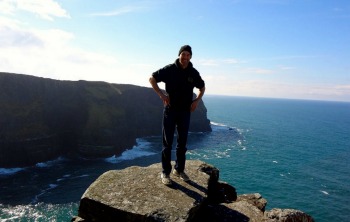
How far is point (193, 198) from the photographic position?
7559mm

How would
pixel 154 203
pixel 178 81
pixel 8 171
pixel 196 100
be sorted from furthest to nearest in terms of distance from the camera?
pixel 8 171
pixel 196 100
pixel 178 81
pixel 154 203

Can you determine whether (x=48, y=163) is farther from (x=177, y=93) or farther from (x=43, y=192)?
(x=177, y=93)

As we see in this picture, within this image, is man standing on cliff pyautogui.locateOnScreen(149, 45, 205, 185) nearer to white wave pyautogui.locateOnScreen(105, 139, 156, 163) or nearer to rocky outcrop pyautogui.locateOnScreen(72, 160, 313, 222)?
rocky outcrop pyautogui.locateOnScreen(72, 160, 313, 222)

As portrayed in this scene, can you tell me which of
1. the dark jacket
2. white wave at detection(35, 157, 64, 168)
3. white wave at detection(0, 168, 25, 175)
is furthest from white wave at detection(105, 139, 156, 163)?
the dark jacket

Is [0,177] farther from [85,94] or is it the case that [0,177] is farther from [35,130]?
[85,94]

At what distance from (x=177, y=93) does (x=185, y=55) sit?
1.15m

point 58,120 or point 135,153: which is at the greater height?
point 58,120

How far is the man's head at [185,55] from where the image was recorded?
8172 mm

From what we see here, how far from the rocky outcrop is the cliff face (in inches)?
2229

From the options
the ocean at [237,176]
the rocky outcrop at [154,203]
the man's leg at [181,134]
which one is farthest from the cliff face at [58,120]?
the man's leg at [181,134]

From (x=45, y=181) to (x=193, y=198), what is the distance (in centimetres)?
4766

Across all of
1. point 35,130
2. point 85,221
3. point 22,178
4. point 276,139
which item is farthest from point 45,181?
point 276,139

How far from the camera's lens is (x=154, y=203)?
712 centimetres

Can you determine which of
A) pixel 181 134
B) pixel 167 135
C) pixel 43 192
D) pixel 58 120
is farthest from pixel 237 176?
pixel 167 135
